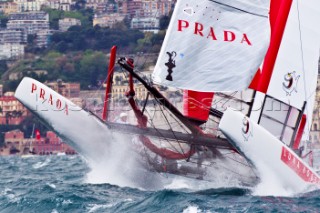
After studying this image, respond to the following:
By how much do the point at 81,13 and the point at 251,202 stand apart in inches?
2670

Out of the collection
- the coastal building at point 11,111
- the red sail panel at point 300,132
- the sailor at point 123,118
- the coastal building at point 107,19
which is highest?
the sailor at point 123,118

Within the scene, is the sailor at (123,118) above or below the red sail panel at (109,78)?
below

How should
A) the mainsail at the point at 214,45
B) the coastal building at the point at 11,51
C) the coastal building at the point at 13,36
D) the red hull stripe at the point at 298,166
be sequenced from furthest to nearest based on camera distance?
1. the coastal building at the point at 13,36
2. the coastal building at the point at 11,51
3. the red hull stripe at the point at 298,166
4. the mainsail at the point at 214,45

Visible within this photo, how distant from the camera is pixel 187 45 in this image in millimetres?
17016

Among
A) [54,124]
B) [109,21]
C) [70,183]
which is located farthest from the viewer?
[109,21]

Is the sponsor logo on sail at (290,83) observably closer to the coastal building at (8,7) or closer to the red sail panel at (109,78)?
the red sail panel at (109,78)

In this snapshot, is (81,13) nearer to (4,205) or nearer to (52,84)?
(52,84)

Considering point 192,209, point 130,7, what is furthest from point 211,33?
point 130,7

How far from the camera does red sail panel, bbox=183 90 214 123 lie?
58.6ft

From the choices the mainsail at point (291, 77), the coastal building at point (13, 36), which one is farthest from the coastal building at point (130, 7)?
the mainsail at point (291, 77)

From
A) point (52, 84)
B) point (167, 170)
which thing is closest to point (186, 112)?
point (167, 170)

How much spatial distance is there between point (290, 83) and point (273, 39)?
608mm

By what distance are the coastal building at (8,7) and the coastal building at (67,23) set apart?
10.5 metres

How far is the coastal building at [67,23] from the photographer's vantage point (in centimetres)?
7676
